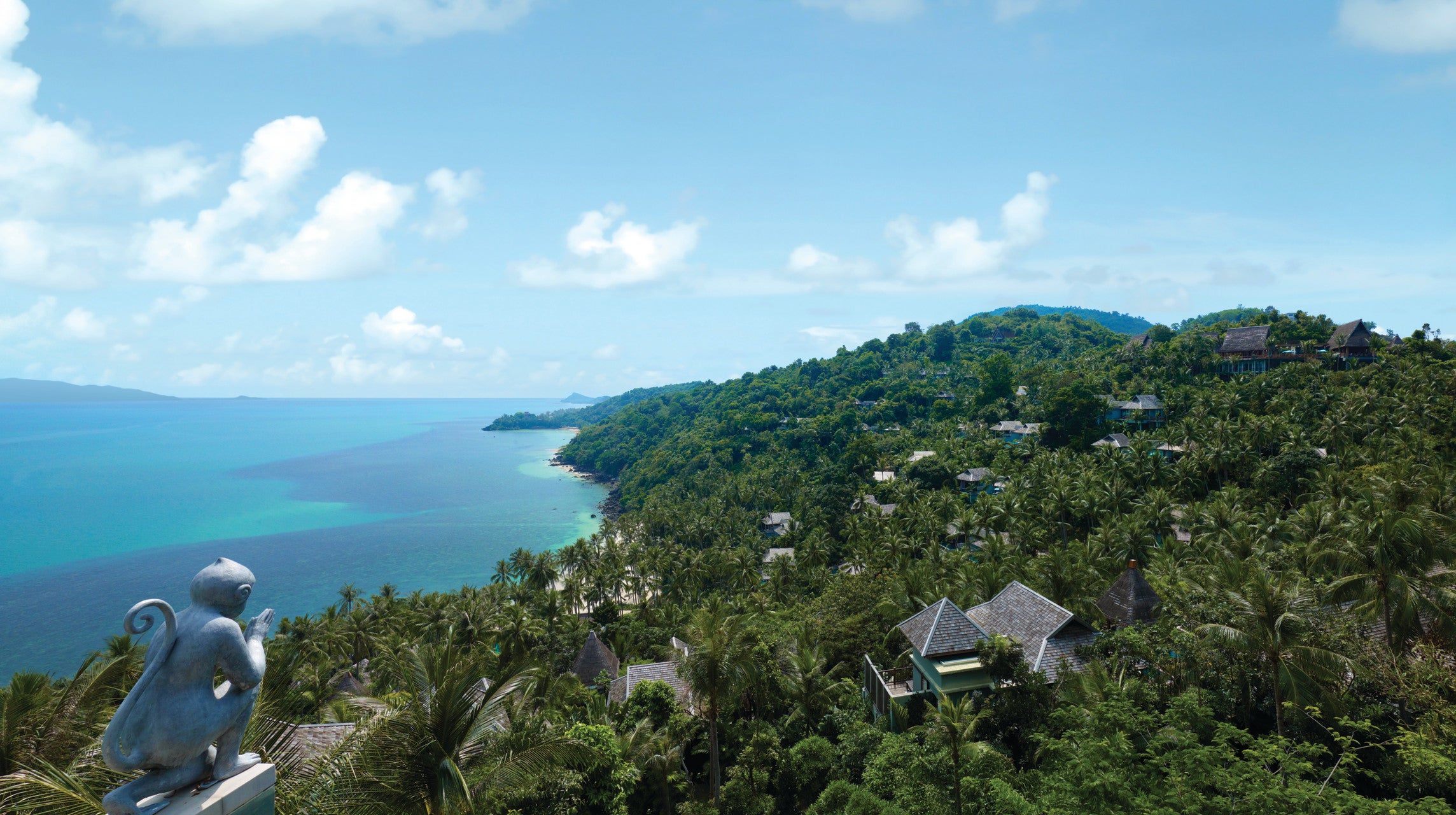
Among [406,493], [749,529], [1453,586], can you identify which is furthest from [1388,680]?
[406,493]

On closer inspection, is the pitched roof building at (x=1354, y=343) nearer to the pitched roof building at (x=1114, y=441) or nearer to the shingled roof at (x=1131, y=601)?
the pitched roof building at (x=1114, y=441)

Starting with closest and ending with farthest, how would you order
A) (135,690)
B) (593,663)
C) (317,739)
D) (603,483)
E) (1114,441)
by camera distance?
(135,690) < (317,739) < (593,663) < (1114,441) < (603,483)

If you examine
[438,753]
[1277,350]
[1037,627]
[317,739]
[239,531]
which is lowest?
[239,531]

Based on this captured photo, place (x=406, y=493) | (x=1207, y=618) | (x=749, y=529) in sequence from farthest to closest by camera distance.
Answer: (x=406, y=493), (x=749, y=529), (x=1207, y=618)

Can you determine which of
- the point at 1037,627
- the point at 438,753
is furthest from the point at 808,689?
the point at 438,753

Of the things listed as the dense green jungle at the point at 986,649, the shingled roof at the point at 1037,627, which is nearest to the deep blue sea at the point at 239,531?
the dense green jungle at the point at 986,649

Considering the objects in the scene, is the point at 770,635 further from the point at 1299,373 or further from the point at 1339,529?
the point at 1299,373

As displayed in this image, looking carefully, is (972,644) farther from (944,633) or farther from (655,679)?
(655,679)
